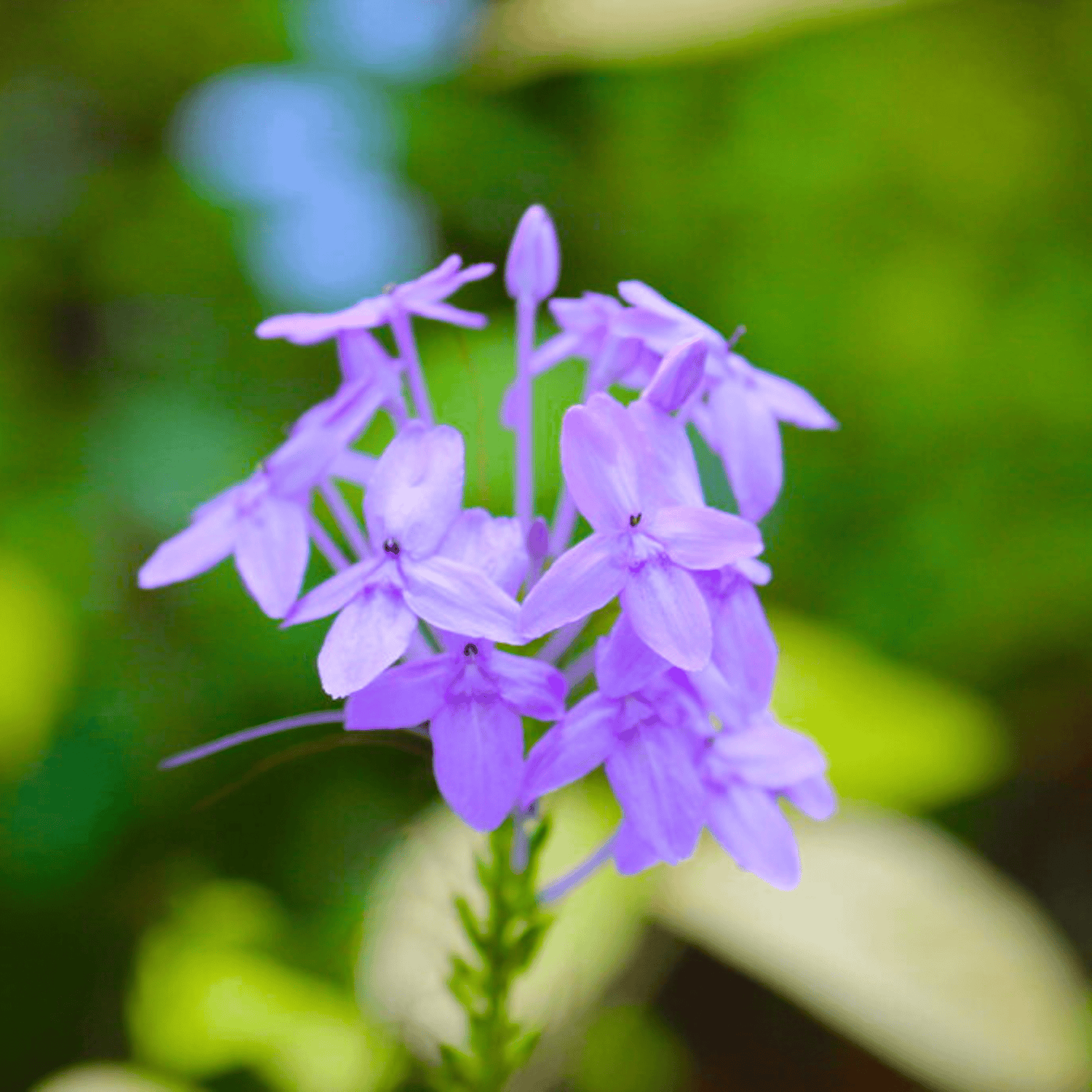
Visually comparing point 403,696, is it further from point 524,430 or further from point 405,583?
point 524,430

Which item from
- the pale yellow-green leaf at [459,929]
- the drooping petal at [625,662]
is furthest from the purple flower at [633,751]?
the pale yellow-green leaf at [459,929]

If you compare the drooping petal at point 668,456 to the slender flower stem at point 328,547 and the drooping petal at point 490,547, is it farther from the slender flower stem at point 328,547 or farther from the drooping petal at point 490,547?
the slender flower stem at point 328,547

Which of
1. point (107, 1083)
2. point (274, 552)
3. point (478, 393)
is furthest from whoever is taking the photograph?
point (478, 393)

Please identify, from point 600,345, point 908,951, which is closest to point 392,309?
point 600,345

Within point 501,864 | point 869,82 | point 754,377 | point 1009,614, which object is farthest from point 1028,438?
point 501,864

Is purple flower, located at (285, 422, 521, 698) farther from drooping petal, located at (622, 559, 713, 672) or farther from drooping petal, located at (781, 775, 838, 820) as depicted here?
drooping petal, located at (781, 775, 838, 820)
